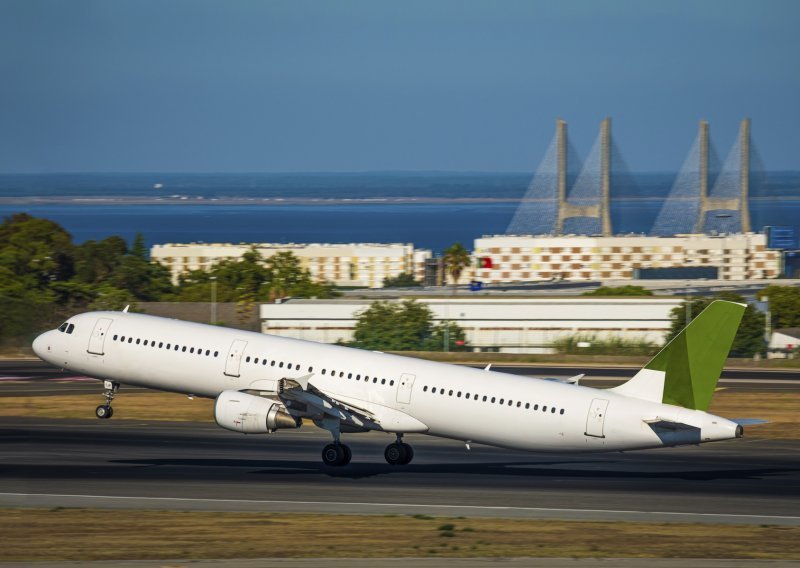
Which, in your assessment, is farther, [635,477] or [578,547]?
[635,477]

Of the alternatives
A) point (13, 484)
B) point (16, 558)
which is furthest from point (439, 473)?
point (16, 558)

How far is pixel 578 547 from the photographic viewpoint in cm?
3017

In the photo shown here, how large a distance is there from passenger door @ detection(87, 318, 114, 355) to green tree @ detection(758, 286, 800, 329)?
9032cm

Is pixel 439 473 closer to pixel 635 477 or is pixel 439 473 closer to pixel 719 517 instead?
pixel 635 477

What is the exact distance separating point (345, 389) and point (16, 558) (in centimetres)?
1557

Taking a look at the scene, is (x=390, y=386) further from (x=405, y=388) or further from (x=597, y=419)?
(x=597, y=419)

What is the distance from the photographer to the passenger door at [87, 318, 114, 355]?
46.3m

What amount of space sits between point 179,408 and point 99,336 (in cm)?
1243

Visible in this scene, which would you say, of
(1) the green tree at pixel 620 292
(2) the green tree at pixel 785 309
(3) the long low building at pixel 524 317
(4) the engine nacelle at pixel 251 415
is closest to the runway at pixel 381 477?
(4) the engine nacelle at pixel 251 415

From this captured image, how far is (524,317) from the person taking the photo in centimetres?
10819

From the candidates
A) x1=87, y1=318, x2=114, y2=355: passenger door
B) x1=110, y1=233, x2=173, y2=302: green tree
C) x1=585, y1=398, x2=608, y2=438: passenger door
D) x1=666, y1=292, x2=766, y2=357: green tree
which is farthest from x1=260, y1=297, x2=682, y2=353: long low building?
x1=585, y1=398, x2=608, y2=438: passenger door

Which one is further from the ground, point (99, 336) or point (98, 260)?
point (98, 260)

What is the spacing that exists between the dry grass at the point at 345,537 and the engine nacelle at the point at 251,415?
20.9 ft

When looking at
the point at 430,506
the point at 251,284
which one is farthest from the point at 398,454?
the point at 251,284
